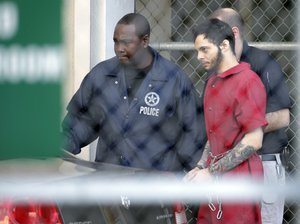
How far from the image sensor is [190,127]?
3236 mm

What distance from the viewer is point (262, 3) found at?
4387mm

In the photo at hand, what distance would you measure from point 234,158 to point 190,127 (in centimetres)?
50

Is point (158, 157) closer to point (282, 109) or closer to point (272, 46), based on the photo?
point (282, 109)

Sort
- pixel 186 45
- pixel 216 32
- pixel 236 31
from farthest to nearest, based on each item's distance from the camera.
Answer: pixel 186 45
pixel 236 31
pixel 216 32

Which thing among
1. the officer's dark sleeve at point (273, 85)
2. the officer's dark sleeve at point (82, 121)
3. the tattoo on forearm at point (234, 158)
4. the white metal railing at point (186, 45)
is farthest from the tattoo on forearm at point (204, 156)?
the white metal railing at point (186, 45)

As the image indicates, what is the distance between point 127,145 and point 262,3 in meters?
1.53

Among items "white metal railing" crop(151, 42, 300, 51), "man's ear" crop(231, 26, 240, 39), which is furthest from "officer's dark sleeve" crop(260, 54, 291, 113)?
"white metal railing" crop(151, 42, 300, 51)

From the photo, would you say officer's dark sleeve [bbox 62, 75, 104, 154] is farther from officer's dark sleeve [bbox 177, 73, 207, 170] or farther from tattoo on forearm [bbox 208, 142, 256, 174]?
tattoo on forearm [bbox 208, 142, 256, 174]

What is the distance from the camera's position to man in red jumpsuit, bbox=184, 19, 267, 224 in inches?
109

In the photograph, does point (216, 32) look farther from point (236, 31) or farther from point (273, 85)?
point (273, 85)

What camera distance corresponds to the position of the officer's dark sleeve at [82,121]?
321cm

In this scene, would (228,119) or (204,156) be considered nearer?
(228,119)

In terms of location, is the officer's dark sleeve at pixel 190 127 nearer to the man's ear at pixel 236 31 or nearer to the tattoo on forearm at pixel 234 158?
the man's ear at pixel 236 31

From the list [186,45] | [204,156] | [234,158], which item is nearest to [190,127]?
[204,156]
